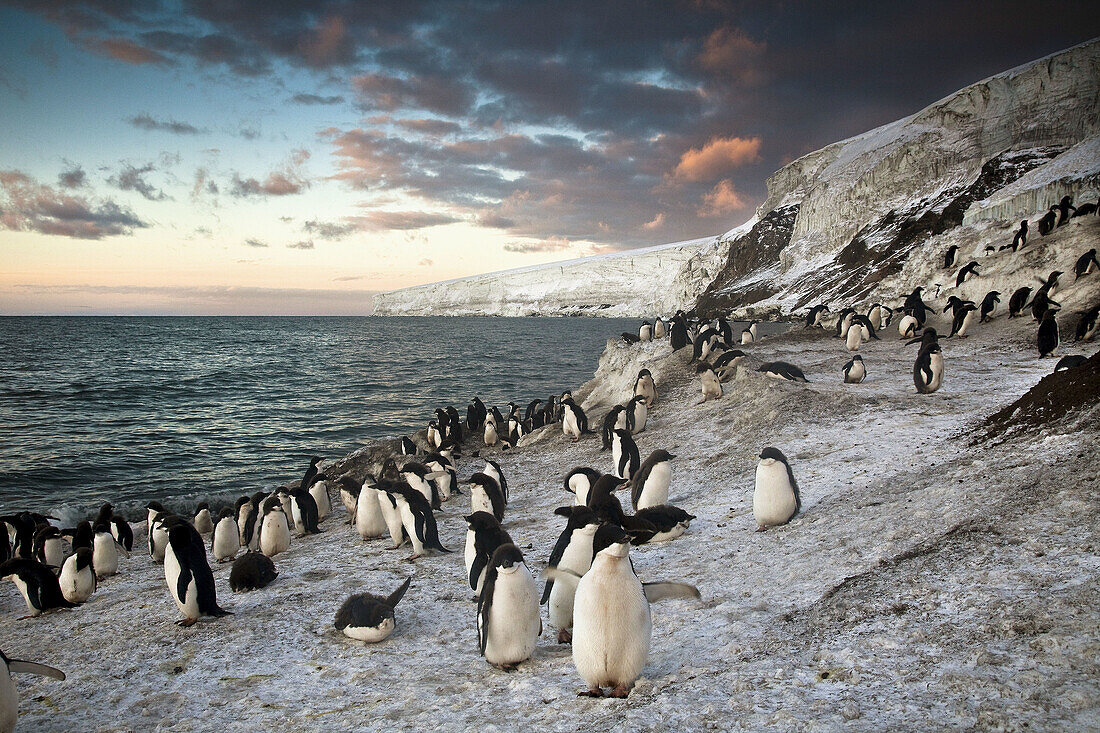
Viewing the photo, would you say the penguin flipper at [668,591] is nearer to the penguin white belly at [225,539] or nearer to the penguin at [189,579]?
the penguin at [189,579]

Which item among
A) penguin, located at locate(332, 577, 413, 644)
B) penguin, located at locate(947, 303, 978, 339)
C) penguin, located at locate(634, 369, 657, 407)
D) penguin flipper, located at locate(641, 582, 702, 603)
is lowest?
penguin, located at locate(332, 577, 413, 644)

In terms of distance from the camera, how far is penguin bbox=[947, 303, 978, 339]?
18281 mm

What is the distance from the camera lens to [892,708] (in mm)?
3299

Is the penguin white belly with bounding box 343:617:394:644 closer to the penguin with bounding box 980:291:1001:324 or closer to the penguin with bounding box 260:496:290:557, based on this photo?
the penguin with bounding box 260:496:290:557

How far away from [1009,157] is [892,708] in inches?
2862

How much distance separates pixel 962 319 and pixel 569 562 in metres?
18.1

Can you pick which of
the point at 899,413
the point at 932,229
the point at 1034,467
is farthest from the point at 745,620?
the point at 932,229

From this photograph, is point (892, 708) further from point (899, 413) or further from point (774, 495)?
point (899, 413)

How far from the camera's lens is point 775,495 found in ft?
23.1

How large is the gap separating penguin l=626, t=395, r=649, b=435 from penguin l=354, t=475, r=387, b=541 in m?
6.30

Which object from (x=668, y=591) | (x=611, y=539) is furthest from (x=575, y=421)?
(x=611, y=539)

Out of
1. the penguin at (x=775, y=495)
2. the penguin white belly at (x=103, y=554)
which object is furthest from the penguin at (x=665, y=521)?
the penguin white belly at (x=103, y=554)

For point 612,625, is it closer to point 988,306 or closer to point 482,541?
point 482,541

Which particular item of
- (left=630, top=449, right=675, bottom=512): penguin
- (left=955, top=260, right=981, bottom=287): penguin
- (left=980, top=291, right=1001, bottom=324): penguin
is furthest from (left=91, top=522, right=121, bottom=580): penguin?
(left=955, top=260, right=981, bottom=287): penguin
